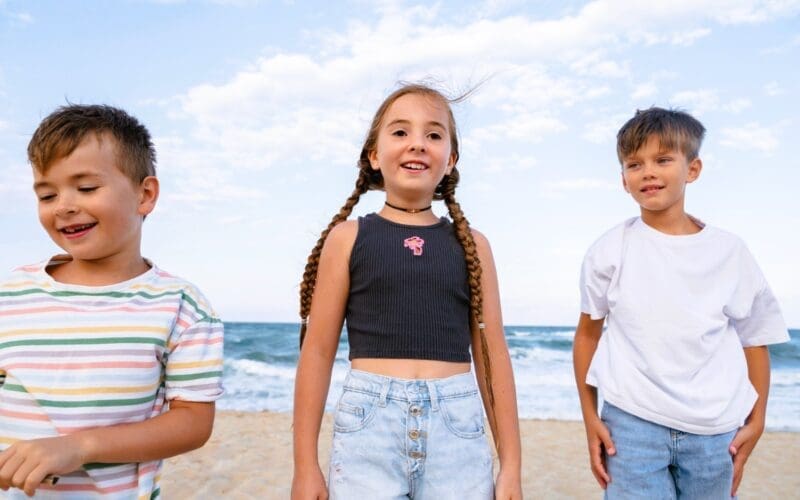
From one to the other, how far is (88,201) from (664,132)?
2.18m

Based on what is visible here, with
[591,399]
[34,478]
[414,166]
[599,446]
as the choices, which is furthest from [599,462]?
[34,478]

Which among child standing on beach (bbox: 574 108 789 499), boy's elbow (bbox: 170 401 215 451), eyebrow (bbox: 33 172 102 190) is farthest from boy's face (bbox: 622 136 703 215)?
eyebrow (bbox: 33 172 102 190)

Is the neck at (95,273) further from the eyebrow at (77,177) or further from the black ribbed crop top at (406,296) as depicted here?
the black ribbed crop top at (406,296)

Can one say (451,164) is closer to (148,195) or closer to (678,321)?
(678,321)

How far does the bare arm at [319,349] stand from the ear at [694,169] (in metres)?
1.45

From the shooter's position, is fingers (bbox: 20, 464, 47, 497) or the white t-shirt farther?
the white t-shirt

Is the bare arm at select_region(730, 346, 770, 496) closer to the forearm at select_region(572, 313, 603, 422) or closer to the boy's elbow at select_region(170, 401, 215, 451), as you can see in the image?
the forearm at select_region(572, 313, 603, 422)

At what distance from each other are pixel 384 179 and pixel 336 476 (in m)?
1.06

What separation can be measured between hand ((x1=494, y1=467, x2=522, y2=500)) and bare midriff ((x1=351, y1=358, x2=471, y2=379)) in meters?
0.37

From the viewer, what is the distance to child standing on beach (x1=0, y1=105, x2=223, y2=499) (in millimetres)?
1802

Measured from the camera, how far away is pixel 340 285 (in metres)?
2.40

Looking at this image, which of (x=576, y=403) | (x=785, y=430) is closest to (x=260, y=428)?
(x=576, y=403)

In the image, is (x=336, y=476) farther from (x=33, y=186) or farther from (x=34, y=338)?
(x=33, y=186)

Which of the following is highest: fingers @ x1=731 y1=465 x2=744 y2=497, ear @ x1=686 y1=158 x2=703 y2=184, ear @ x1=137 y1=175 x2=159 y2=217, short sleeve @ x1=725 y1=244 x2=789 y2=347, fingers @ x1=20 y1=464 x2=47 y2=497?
ear @ x1=686 y1=158 x2=703 y2=184
